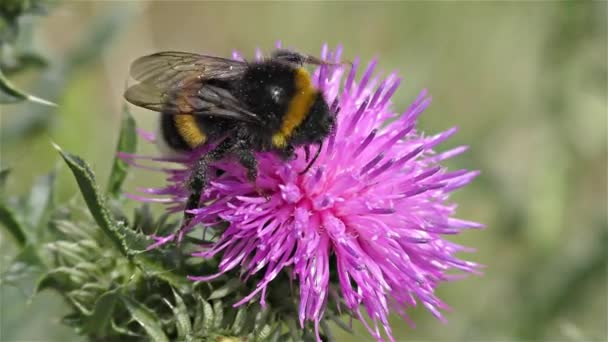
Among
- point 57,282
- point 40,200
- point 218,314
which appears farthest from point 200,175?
point 40,200

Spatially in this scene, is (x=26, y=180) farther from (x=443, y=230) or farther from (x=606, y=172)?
(x=606, y=172)

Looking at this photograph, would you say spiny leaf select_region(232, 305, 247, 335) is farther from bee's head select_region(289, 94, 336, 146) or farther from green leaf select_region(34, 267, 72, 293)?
green leaf select_region(34, 267, 72, 293)

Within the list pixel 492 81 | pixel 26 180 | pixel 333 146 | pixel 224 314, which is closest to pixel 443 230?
pixel 333 146

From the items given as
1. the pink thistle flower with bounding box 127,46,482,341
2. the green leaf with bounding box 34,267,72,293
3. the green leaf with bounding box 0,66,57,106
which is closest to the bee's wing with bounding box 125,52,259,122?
the pink thistle flower with bounding box 127,46,482,341

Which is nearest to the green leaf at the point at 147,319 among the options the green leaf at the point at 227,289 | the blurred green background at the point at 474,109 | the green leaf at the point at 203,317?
the green leaf at the point at 203,317

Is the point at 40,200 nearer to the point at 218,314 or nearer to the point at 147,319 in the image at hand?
the point at 147,319

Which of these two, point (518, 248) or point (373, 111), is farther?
point (518, 248)

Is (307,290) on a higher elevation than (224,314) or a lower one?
higher
